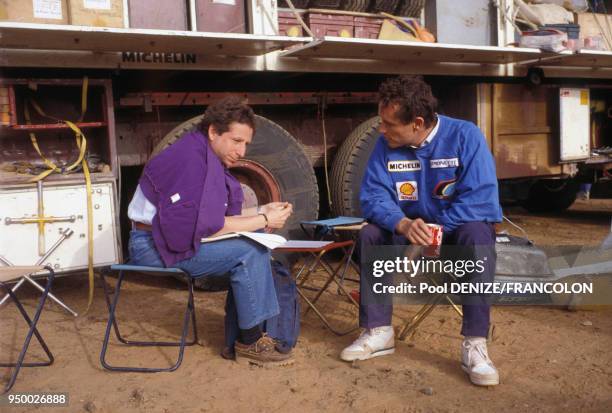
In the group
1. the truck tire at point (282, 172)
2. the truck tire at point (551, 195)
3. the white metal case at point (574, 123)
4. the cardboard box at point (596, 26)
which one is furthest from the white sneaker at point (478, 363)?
the truck tire at point (551, 195)

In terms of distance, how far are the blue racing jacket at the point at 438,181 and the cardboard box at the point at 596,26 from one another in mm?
3383

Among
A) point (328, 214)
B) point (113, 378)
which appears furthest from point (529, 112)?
point (113, 378)

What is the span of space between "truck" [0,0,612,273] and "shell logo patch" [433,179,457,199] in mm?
1397

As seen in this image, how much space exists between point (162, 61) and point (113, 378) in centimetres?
200

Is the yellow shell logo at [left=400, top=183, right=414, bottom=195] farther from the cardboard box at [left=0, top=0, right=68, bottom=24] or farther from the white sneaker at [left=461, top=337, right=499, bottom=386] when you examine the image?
the cardboard box at [left=0, top=0, right=68, bottom=24]

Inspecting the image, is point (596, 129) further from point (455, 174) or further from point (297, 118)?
point (455, 174)

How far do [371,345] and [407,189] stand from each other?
2.43 feet

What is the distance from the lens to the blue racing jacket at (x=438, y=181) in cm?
297

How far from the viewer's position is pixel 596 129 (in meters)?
6.77

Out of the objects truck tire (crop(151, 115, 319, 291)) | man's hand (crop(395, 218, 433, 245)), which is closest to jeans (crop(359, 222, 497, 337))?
man's hand (crop(395, 218, 433, 245))

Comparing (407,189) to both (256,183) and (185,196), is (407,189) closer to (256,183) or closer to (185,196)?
(185,196)

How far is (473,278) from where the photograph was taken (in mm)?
2881

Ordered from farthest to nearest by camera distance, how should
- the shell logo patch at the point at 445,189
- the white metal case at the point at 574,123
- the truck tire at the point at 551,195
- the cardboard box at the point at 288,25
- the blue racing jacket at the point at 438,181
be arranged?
the truck tire at the point at 551,195
the white metal case at the point at 574,123
the cardboard box at the point at 288,25
the shell logo patch at the point at 445,189
the blue racing jacket at the point at 438,181

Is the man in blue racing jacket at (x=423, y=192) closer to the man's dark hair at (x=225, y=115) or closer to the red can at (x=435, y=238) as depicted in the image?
the red can at (x=435, y=238)
